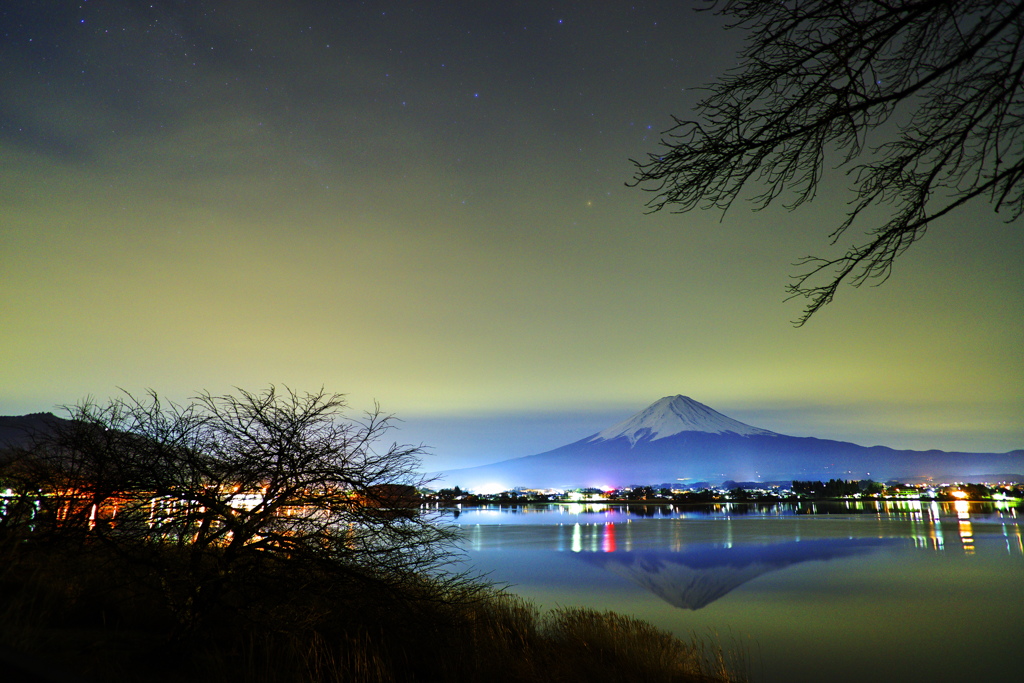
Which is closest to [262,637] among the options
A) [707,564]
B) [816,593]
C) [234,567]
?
[234,567]

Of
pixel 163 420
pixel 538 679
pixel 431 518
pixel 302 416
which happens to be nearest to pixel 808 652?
pixel 538 679

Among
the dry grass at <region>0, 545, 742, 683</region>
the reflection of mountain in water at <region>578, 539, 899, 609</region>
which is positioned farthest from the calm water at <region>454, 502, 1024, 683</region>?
the dry grass at <region>0, 545, 742, 683</region>

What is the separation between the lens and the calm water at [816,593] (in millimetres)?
17031

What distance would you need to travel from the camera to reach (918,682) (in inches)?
593

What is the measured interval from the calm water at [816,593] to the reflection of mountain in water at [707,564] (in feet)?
0.31

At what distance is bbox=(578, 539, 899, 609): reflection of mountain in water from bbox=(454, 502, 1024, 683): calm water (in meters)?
0.09

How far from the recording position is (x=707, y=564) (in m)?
38.1

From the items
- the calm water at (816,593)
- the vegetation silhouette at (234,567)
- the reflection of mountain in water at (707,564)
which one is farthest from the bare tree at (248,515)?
the reflection of mountain in water at (707,564)

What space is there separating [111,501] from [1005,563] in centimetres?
4444

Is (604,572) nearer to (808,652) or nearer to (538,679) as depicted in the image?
(808,652)

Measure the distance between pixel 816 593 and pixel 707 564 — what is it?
11.4m

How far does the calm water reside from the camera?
17.0 metres

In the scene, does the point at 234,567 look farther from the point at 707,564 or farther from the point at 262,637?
the point at 707,564

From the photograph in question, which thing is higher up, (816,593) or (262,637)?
(262,637)
